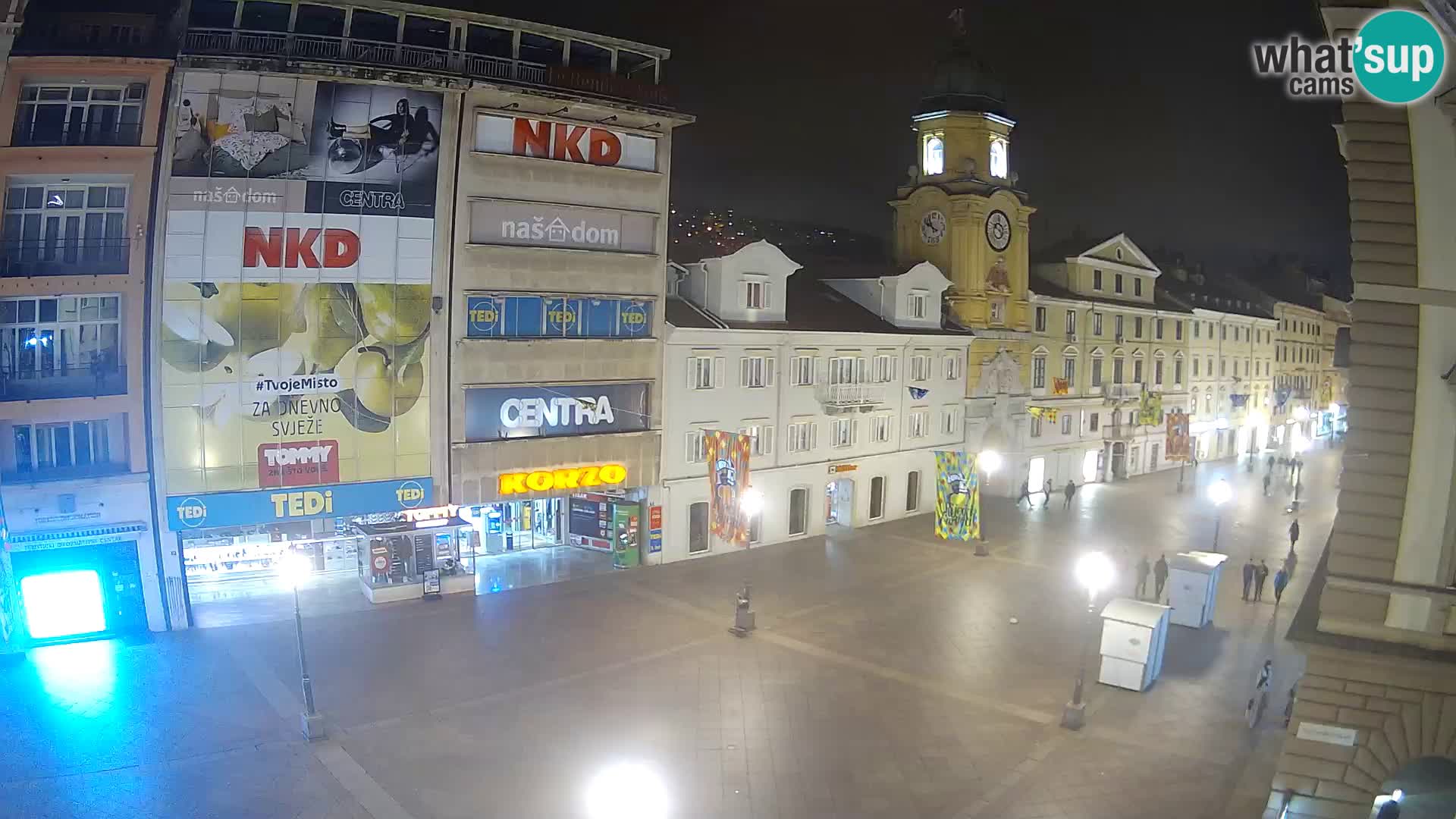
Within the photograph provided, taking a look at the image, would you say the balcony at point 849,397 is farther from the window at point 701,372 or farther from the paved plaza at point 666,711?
the paved plaza at point 666,711

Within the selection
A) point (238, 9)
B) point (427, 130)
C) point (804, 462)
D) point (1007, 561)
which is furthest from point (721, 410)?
point (238, 9)

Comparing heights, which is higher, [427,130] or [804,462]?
[427,130]

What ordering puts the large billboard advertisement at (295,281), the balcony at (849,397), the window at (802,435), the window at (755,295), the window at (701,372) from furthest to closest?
the balcony at (849,397) → the window at (802,435) → the window at (755,295) → the window at (701,372) → the large billboard advertisement at (295,281)

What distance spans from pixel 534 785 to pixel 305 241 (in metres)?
17.6

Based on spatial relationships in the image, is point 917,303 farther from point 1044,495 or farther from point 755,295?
point 1044,495

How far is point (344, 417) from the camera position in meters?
28.4

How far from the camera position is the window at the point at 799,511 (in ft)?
128

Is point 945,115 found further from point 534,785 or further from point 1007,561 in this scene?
point 534,785

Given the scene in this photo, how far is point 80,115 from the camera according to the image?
2552 cm

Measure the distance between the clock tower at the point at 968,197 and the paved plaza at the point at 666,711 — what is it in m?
20.0

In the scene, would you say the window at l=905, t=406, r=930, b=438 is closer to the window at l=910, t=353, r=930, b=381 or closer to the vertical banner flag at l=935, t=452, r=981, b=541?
the window at l=910, t=353, r=930, b=381

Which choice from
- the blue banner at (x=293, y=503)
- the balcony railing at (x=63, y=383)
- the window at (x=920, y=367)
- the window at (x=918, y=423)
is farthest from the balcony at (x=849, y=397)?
the balcony railing at (x=63, y=383)

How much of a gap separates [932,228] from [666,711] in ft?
110

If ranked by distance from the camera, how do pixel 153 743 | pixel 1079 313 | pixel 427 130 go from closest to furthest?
pixel 153 743 < pixel 427 130 < pixel 1079 313
